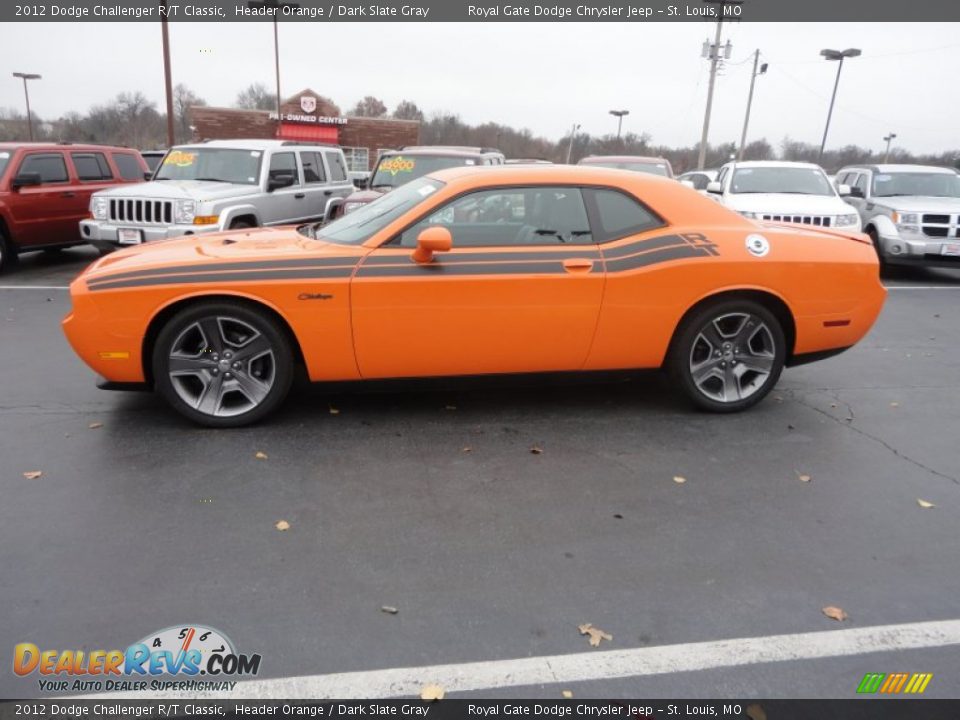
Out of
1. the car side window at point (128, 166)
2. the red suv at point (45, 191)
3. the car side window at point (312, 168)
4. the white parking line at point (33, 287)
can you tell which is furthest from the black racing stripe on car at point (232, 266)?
the car side window at point (128, 166)

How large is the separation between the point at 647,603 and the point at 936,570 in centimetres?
138

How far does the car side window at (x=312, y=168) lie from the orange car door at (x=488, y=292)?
6912mm

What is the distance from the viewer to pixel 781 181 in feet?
36.0

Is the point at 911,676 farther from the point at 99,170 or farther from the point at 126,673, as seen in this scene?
the point at 99,170

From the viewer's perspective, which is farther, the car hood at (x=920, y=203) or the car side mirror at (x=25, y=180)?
the car hood at (x=920, y=203)

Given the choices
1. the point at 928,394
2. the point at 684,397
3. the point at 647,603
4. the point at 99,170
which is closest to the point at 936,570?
the point at 647,603

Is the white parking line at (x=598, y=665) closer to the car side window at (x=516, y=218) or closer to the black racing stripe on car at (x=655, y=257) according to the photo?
the black racing stripe on car at (x=655, y=257)

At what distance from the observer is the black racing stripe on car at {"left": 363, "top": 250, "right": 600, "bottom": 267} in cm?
422

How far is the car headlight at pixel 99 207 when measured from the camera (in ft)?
30.3

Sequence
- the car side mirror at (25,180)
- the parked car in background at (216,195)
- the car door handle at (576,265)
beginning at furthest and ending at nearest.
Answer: the car side mirror at (25,180)
the parked car in background at (216,195)
the car door handle at (576,265)

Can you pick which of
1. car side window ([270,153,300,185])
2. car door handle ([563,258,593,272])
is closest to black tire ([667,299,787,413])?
car door handle ([563,258,593,272])

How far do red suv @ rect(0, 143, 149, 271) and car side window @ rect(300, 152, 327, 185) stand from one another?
3.29 meters

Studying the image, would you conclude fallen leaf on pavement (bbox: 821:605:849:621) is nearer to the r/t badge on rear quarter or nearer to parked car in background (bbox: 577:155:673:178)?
the r/t badge on rear quarter

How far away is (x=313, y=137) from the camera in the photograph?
47000 millimetres
